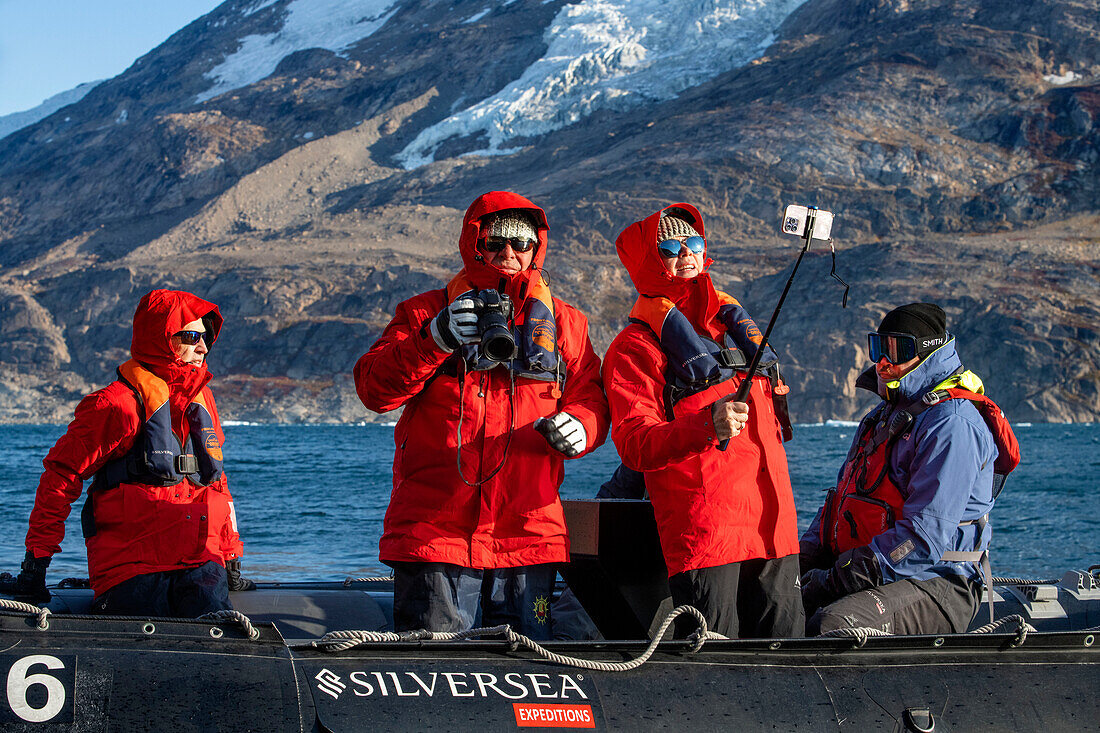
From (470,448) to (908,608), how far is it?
1.67 meters

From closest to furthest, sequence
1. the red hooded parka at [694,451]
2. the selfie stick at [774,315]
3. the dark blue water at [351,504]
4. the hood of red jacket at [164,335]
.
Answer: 1. the selfie stick at [774,315]
2. the red hooded parka at [694,451]
3. the hood of red jacket at [164,335]
4. the dark blue water at [351,504]

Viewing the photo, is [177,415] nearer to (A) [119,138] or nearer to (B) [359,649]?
(B) [359,649]

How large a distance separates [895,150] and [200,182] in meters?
80.6

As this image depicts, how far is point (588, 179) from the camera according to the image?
114 meters

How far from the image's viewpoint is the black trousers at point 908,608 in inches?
150

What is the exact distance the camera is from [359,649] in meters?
3.14

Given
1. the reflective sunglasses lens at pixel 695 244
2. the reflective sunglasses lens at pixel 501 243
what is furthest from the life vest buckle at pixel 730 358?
the reflective sunglasses lens at pixel 501 243

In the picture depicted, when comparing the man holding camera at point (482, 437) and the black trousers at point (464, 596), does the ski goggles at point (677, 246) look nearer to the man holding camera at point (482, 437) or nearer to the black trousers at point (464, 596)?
the man holding camera at point (482, 437)

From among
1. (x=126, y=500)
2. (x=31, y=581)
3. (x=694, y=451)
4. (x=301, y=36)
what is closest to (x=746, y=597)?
(x=694, y=451)

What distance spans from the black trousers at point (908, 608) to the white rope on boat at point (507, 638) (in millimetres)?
696

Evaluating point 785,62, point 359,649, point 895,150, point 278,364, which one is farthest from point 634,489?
point 785,62

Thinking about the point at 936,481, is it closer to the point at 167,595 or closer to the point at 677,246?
the point at 677,246

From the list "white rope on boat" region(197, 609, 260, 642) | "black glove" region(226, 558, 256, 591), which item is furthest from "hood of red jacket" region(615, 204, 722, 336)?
"black glove" region(226, 558, 256, 591)

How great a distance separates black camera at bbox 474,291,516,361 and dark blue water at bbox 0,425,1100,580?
9.48 m
